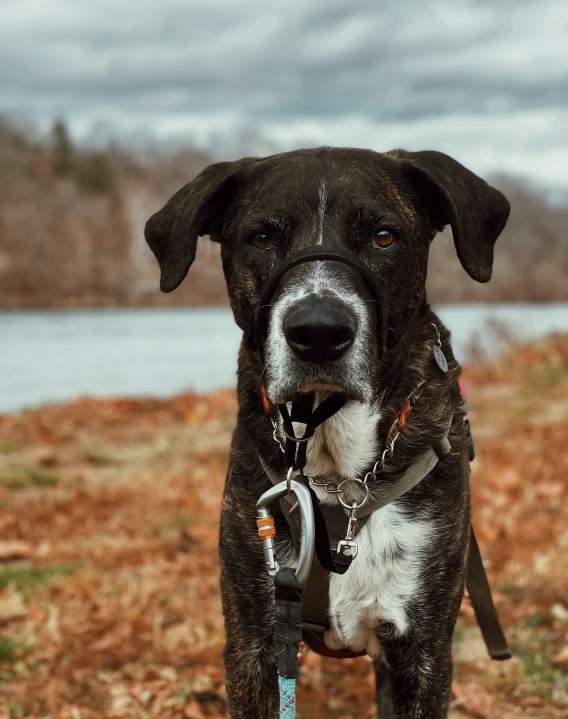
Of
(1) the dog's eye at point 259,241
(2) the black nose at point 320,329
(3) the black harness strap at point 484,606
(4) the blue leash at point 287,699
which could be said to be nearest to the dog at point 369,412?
(1) the dog's eye at point 259,241

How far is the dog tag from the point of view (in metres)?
2.86

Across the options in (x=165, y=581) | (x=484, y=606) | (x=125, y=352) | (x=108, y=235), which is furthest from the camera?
(x=108, y=235)

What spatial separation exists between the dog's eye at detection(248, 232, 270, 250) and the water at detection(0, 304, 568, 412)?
40.3 feet

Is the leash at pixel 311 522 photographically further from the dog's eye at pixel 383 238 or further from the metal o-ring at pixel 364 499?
the dog's eye at pixel 383 238

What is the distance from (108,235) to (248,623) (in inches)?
2532

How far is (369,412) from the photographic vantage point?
2.81m

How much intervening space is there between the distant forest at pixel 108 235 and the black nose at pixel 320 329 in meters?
32.4

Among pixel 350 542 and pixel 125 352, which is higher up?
pixel 350 542

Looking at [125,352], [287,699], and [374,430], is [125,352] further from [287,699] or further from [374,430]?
[287,699]

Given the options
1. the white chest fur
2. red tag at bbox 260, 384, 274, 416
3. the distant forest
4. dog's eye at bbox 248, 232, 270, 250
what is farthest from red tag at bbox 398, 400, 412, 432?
the distant forest

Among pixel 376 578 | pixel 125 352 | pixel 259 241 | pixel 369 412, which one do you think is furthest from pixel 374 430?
pixel 125 352

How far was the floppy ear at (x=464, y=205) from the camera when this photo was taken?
2.82 meters

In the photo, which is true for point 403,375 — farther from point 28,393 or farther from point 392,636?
point 28,393

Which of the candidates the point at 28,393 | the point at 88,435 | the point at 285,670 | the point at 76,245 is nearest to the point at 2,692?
the point at 285,670
